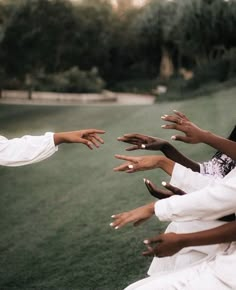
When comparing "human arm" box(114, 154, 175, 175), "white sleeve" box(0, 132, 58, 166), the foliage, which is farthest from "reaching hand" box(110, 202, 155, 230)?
the foliage

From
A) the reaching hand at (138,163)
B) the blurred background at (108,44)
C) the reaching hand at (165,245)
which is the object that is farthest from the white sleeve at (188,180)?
the blurred background at (108,44)

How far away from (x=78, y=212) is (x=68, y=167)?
5.16 feet

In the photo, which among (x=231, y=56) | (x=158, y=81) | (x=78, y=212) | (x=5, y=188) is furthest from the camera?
(x=158, y=81)

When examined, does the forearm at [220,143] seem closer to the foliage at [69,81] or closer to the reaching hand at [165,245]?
the reaching hand at [165,245]

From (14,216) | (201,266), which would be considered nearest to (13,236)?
(14,216)

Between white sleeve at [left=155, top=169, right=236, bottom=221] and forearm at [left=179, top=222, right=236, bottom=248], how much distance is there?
42 millimetres

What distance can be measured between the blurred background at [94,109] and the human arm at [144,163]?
1.39 m

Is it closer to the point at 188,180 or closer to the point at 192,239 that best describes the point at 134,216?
the point at 192,239

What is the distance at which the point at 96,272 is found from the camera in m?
3.47

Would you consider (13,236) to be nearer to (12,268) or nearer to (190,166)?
(12,268)

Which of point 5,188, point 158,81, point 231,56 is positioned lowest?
point 5,188

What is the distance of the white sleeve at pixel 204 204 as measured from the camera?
161cm

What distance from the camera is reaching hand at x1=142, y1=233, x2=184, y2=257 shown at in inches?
64.1

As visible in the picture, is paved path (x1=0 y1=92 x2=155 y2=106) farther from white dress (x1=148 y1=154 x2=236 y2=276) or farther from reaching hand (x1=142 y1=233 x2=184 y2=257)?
reaching hand (x1=142 y1=233 x2=184 y2=257)
